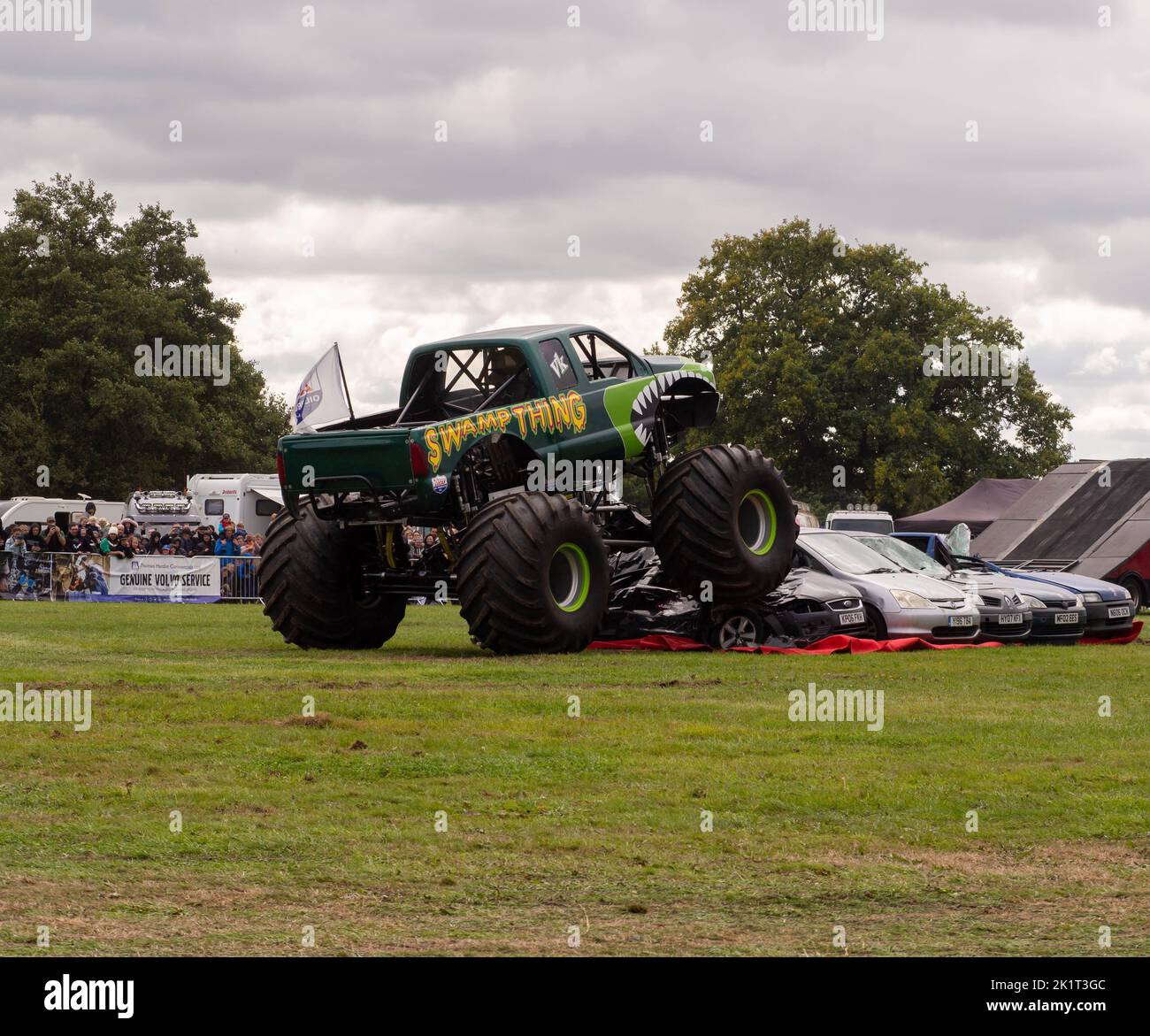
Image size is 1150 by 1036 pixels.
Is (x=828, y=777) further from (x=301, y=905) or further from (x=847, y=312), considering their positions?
(x=847, y=312)

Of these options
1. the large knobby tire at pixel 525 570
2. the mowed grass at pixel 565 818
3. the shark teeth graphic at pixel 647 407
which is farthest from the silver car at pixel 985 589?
the mowed grass at pixel 565 818

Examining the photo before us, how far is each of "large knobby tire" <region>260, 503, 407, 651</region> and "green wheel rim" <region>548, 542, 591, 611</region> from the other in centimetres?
259

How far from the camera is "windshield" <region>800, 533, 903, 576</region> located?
69.1 feet

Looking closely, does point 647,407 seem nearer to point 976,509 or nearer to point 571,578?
point 571,578

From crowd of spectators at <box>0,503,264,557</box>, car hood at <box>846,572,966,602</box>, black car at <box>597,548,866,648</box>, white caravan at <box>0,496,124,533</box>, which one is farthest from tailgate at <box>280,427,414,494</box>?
white caravan at <box>0,496,124,533</box>

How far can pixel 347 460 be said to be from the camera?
18.0 m

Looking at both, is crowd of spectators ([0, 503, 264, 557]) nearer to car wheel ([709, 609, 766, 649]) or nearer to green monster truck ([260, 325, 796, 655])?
green monster truck ([260, 325, 796, 655])

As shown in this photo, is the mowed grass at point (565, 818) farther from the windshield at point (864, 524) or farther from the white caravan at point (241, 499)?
the windshield at point (864, 524)

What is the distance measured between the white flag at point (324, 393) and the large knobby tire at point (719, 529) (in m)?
3.81

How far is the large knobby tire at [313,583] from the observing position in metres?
19.4

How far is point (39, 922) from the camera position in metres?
6.56
